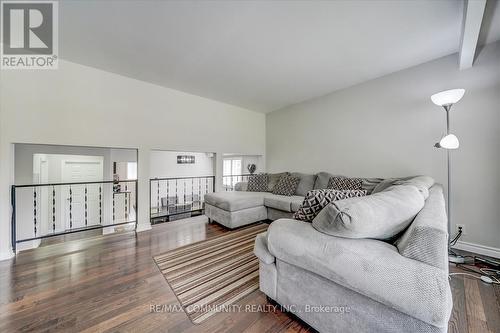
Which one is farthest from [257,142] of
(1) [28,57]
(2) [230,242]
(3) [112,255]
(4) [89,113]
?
(1) [28,57]

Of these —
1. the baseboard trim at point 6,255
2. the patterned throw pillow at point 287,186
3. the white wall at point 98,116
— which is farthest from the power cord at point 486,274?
the baseboard trim at point 6,255

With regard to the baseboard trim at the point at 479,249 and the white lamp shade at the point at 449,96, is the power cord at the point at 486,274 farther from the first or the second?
the white lamp shade at the point at 449,96

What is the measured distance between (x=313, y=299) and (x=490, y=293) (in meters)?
1.74

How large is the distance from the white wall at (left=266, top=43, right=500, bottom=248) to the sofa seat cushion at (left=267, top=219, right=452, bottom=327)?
7.96 feet

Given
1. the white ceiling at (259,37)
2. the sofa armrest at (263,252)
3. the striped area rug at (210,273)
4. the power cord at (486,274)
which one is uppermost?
the white ceiling at (259,37)

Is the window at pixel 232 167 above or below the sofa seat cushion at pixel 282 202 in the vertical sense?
above

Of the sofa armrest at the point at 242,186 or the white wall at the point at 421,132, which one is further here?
the sofa armrest at the point at 242,186

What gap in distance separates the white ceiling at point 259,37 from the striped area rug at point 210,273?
98.5 inches

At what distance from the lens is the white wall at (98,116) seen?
227 cm

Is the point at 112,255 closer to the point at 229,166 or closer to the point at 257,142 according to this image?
the point at 257,142

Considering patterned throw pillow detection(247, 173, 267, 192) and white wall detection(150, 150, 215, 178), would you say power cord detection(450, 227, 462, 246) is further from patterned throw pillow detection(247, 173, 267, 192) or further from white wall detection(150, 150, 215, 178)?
white wall detection(150, 150, 215, 178)

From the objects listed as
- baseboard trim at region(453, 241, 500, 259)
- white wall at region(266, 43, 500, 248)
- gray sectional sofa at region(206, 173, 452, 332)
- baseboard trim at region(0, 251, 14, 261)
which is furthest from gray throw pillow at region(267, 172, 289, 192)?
baseboard trim at region(0, 251, 14, 261)

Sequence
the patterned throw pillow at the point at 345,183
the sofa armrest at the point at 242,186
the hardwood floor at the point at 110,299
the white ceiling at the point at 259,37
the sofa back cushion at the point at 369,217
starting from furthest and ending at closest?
the sofa armrest at the point at 242,186 < the patterned throw pillow at the point at 345,183 < the white ceiling at the point at 259,37 < the hardwood floor at the point at 110,299 < the sofa back cushion at the point at 369,217

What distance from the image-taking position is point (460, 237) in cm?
245
